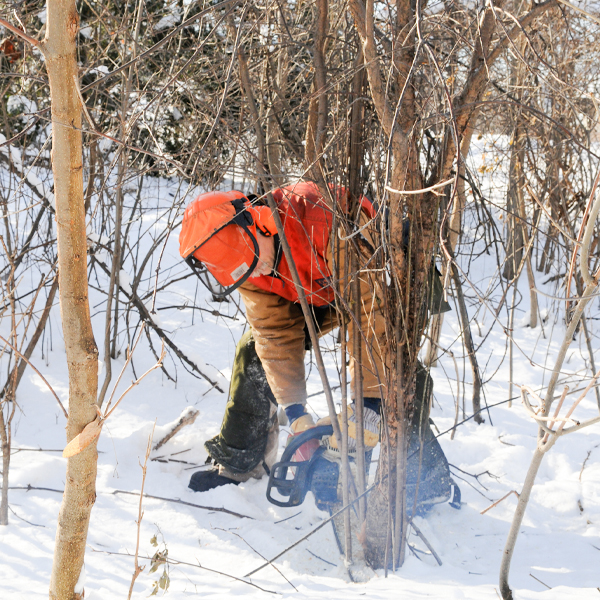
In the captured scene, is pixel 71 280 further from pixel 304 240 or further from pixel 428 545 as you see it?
pixel 428 545

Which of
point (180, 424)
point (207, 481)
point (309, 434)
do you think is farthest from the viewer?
point (180, 424)

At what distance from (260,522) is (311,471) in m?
0.45

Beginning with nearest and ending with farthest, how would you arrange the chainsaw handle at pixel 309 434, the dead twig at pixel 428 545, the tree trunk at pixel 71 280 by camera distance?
the tree trunk at pixel 71 280 < the dead twig at pixel 428 545 < the chainsaw handle at pixel 309 434

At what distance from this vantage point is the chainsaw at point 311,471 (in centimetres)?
223

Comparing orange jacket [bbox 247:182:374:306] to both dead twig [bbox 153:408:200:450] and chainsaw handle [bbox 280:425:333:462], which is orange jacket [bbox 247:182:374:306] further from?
dead twig [bbox 153:408:200:450]

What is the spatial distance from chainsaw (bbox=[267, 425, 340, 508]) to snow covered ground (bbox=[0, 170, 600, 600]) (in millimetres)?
229

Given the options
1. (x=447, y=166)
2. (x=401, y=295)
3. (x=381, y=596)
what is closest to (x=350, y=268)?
(x=401, y=295)

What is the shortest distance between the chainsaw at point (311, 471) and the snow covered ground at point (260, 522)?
23cm

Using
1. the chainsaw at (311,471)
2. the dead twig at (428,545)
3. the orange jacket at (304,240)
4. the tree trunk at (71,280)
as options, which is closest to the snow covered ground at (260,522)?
the dead twig at (428,545)

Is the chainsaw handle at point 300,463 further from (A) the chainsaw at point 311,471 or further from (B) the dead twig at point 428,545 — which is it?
(B) the dead twig at point 428,545

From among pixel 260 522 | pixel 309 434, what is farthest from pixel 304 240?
pixel 260 522

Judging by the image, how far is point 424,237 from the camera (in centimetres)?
176

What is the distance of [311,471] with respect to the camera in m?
2.25

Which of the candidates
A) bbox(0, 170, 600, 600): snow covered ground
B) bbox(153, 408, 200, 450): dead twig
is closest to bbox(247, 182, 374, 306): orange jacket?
bbox(0, 170, 600, 600): snow covered ground
